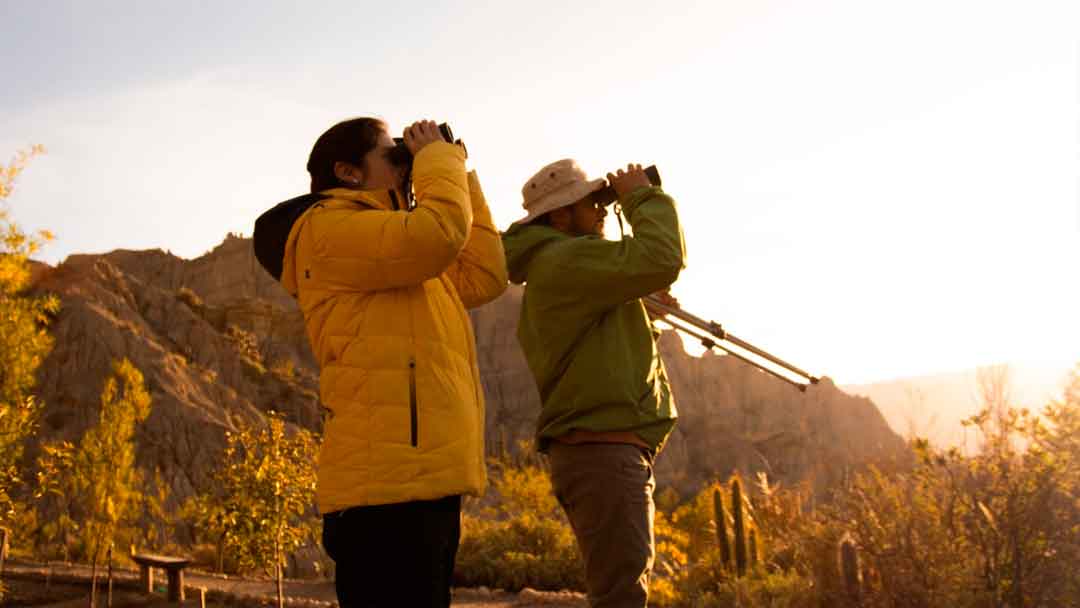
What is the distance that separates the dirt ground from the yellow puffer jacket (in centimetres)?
775

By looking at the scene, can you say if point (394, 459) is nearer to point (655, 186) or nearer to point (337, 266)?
point (337, 266)

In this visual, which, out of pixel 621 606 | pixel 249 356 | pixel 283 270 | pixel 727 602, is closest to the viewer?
pixel 283 270

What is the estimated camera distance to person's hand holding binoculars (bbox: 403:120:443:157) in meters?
2.36

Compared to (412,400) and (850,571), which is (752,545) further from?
(412,400)

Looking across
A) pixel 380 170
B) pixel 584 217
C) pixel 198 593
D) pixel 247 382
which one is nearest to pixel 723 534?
pixel 198 593

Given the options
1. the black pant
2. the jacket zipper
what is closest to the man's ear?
the jacket zipper

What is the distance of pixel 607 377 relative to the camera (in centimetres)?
294

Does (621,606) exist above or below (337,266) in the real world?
below

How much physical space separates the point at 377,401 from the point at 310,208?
0.52 meters

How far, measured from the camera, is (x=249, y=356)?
41.4m

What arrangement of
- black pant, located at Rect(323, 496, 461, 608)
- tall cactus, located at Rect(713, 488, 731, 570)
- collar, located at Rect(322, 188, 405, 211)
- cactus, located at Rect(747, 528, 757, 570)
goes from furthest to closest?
cactus, located at Rect(747, 528, 757, 570)
tall cactus, located at Rect(713, 488, 731, 570)
collar, located at Rect(322, 188, 405, 211)
black pant, located at Rect(323, 496, 461, 608)

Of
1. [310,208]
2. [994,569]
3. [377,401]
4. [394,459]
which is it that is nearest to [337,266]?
[310,208]

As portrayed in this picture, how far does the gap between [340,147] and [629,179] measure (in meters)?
1.16

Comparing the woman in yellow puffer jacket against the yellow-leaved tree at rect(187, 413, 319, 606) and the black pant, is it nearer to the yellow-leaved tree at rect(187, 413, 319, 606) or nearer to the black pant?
the black pant
